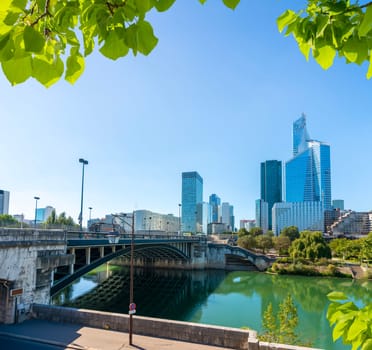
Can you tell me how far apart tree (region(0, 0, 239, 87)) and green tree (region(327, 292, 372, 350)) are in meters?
2.05

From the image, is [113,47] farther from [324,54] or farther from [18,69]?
[324,54]

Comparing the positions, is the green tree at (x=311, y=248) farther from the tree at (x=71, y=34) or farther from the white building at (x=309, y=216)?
the white building at (x=309, y=216)

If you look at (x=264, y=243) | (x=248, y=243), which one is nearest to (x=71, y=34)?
(x=264, y=243)

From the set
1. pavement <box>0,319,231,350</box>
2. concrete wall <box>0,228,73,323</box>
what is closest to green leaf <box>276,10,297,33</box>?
pavement <box>0,319,231,350</box>

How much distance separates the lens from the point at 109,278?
55438 mm

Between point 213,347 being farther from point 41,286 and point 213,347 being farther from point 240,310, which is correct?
point 240,310

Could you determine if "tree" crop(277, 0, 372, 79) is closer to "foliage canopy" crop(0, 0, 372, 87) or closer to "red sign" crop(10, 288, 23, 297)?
"foliage canopy" crop(0, 0, 372, 87)

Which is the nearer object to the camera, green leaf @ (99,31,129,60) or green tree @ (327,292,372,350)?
green leaf @ (99,31,129,60)

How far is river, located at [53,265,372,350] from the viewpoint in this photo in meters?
30.7

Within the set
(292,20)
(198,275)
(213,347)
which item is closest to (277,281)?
(198,275)

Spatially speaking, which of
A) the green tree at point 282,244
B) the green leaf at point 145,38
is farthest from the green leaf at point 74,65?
the green tree at point 282,244

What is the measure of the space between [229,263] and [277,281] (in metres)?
20.7

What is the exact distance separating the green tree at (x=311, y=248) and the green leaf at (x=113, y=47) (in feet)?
214

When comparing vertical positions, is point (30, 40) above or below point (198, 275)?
A: above
